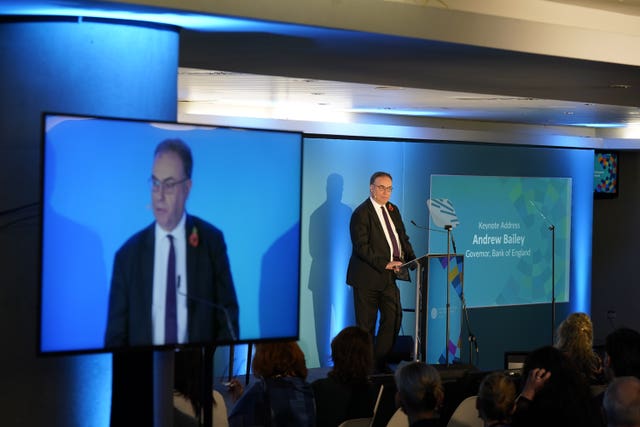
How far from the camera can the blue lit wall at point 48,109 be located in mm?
3936

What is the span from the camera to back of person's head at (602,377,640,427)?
147 inches

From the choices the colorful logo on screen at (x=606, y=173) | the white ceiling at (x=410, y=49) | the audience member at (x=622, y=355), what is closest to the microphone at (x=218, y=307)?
the white ceiling at (x=410, y=49)

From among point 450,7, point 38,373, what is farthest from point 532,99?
point 38,373

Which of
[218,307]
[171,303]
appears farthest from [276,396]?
[171,303]

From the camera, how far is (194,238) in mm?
3664

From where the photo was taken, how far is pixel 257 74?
6.51m

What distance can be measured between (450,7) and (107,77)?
5.57 feet

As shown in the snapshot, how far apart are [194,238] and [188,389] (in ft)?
2.85

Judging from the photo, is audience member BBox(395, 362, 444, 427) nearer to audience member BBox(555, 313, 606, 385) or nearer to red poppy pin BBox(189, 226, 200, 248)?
red poppy pin BBox(189, 226, 200, 248)

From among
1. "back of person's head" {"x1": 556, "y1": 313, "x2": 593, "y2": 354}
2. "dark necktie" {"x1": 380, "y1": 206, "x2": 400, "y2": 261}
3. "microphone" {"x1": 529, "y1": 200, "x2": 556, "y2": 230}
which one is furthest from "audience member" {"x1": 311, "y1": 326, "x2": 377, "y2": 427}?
"microphone" {"x1": 529, "y1": 200, "x2": 556, "y2": 230}

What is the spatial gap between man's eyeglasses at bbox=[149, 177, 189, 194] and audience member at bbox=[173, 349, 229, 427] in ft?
2.60

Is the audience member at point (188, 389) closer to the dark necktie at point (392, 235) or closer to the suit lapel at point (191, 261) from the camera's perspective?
the suit lapel at point (191, 261)

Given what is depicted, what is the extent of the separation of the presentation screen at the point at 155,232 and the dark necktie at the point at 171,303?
2 centimetres

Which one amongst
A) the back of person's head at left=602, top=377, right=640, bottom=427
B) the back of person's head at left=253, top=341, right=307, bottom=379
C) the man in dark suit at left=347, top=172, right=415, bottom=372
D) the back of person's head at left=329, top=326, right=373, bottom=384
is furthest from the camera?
the man in dark suit at left=347, top=172, right=415, bottom=372
